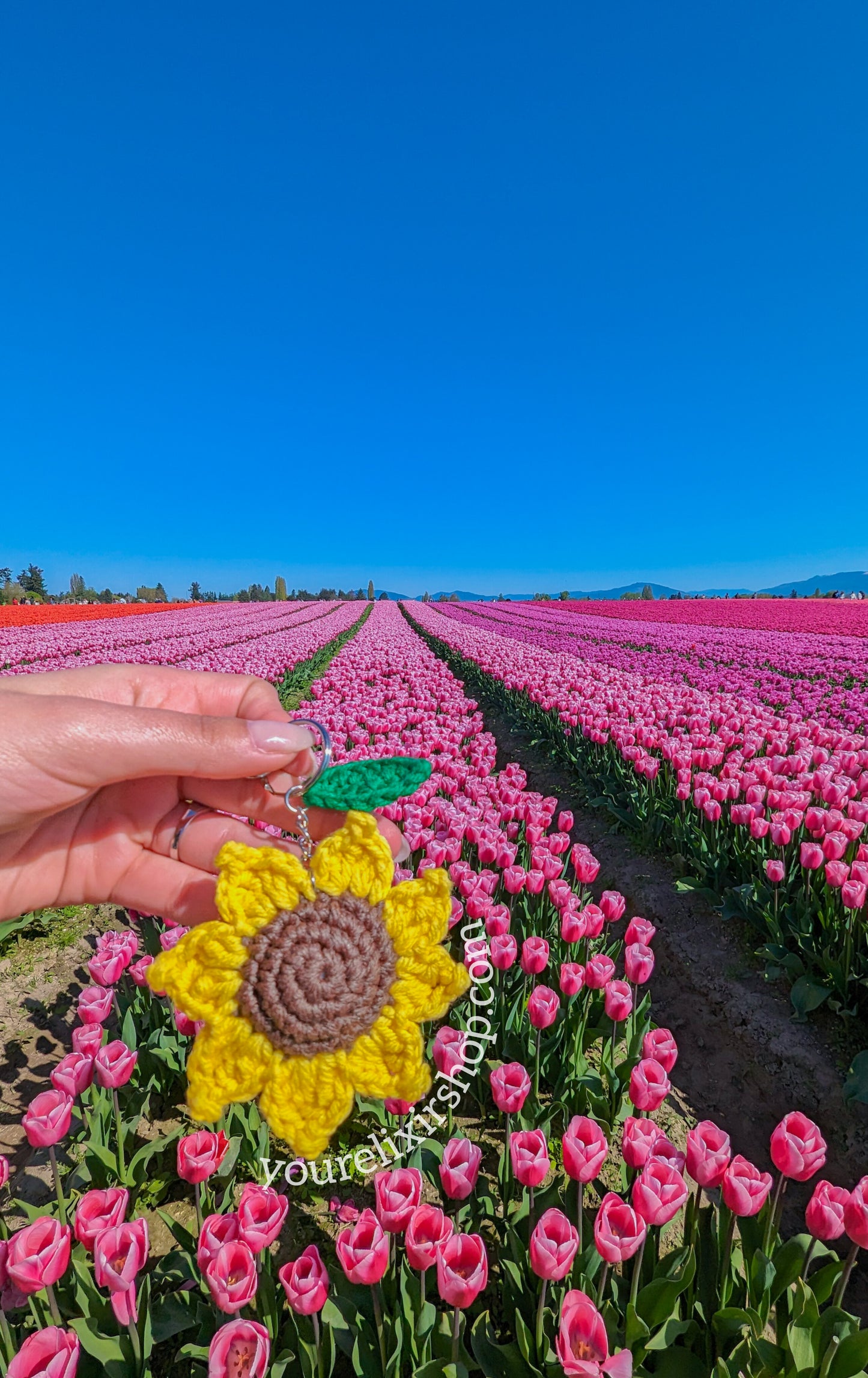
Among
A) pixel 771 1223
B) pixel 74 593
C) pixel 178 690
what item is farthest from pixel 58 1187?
pixel 74 593

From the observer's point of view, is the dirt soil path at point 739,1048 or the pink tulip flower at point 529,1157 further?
the dirt soil path at point 739,1048

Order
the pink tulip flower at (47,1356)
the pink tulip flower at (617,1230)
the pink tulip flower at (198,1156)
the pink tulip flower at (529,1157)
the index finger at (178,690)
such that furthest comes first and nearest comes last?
1. the index finger at (178,690)
2. the pink tulip flower at (198,1156)
3. the pink tulip flower at (529,1157)
4. the pink tulip flower at (617,1230)
5. the pink tulip flower at (47,1356)

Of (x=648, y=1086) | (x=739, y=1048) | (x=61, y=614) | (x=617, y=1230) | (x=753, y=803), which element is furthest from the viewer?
(x=61, y=614)

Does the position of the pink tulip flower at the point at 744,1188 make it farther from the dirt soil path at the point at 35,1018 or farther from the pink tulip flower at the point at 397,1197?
the dirt soil path at the point at 35,1018

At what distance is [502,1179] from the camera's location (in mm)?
2131

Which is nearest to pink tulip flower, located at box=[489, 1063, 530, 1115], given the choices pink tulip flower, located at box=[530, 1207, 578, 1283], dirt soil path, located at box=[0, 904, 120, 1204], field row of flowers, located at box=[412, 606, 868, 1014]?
pink tulip flower, located at box=[530, 1207, 578, 1283]

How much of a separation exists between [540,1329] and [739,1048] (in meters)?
2.25

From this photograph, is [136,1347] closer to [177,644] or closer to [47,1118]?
[47,1118]

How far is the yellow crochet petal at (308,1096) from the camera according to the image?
4.39 ft

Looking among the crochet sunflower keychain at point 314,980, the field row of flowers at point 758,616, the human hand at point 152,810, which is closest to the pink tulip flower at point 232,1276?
the crochet sunflower keychain at point 314,980

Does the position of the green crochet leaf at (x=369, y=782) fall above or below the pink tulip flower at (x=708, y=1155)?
above

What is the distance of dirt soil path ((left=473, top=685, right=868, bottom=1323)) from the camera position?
2.72 m

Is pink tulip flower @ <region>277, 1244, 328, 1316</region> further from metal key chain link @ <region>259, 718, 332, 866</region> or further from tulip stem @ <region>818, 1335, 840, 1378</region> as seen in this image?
tulip stem @ <region>818, 1335, 840, 1378</region>

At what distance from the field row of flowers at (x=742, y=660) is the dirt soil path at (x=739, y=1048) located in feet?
11.3
